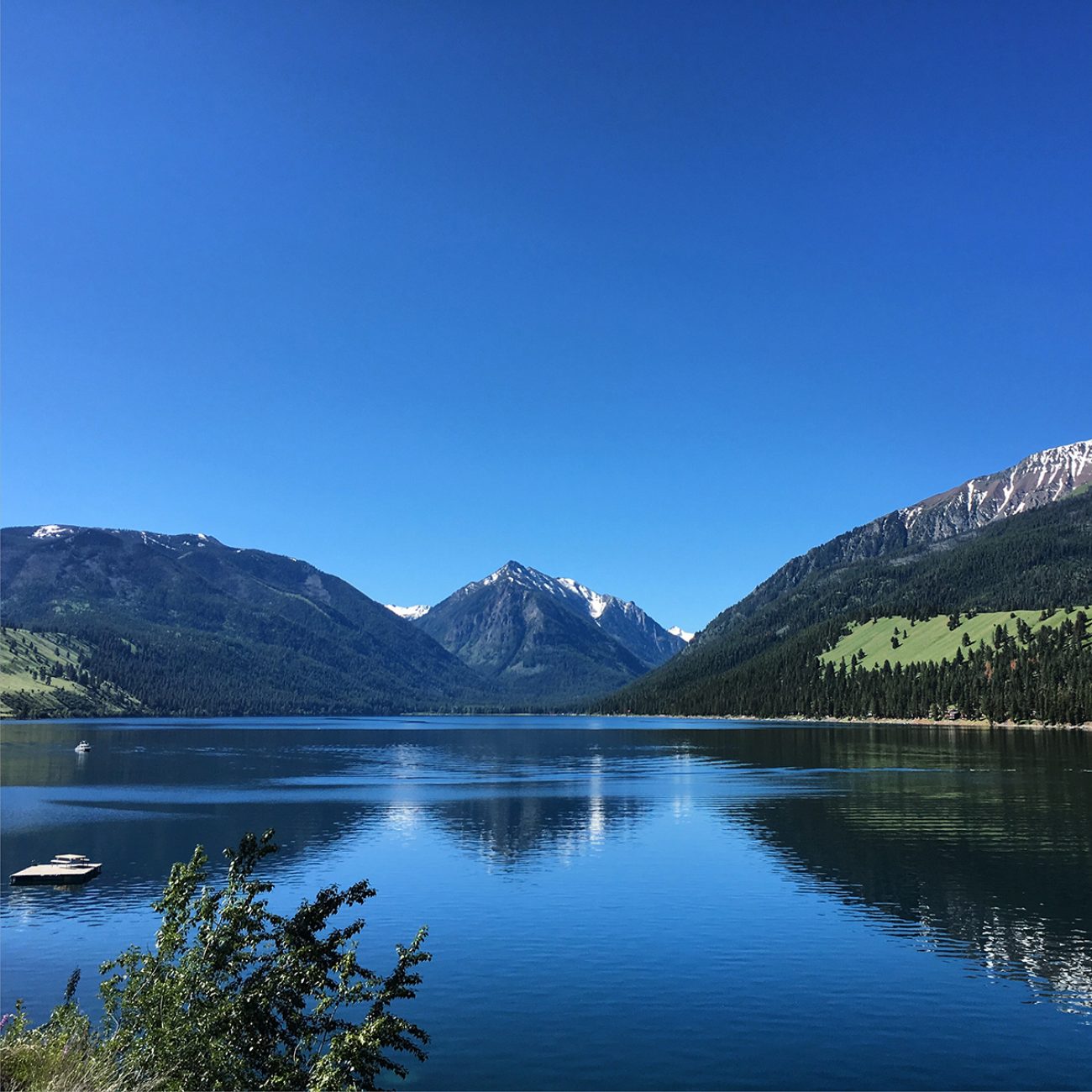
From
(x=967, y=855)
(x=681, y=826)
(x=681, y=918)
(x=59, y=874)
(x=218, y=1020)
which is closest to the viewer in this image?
(x=218, y=1020)

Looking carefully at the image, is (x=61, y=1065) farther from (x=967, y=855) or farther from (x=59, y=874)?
(x=967, y=855)

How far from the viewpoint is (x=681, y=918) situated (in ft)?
187

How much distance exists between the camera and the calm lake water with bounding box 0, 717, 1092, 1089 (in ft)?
114

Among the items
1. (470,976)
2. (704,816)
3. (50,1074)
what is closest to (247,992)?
(50,1074)

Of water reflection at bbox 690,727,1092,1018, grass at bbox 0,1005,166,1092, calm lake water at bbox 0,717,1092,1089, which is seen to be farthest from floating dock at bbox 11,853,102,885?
water reflection at bbox 690,727,1092,1018

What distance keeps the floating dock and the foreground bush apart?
5126cm

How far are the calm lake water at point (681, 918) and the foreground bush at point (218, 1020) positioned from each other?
43.8ft

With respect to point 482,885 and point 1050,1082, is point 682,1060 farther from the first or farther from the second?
point 482,885

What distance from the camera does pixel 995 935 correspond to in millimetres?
50219

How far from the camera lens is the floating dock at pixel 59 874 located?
6831 cm

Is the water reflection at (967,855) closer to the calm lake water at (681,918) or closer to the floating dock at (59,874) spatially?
the calm lake water at (681,918)

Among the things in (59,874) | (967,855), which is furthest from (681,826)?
(59,874)

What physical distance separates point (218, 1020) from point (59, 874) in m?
58.4

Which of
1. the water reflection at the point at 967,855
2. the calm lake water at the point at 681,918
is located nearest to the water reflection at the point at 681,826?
the water reflection at the point at 967,855
